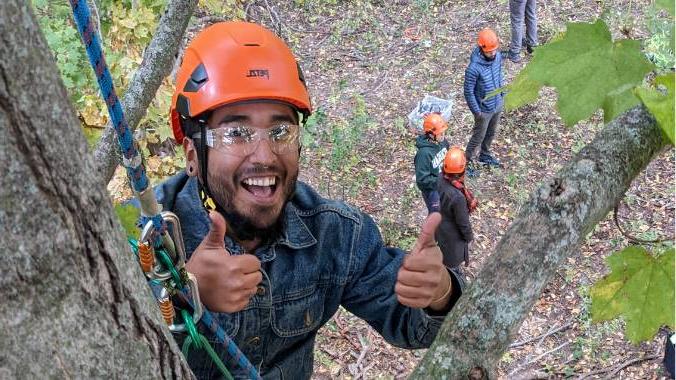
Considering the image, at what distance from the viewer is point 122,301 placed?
74 centimetres

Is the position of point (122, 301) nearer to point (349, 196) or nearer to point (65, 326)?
point (65, 326)

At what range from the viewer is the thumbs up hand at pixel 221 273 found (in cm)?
151

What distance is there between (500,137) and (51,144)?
8.00 m

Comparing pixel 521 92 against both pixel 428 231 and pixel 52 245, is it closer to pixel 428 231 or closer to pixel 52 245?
pixel 428 231

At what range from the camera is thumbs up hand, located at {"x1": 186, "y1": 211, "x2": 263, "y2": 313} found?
1.51 m

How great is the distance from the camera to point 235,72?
85.4 inches

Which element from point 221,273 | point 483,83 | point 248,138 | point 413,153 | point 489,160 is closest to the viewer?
point 221,273

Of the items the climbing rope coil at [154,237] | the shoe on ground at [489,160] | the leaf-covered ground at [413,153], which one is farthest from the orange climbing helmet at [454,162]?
the climbing rope coil at [154,237]

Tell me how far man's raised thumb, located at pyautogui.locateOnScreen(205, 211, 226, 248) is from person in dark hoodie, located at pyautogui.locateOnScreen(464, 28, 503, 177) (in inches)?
208

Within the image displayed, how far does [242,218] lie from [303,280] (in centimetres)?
33

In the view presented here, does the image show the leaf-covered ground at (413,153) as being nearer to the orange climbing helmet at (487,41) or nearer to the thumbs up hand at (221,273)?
the orange climbing helmet at (487,41)

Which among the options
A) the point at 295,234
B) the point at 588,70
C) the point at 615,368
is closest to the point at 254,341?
the point at 295,234

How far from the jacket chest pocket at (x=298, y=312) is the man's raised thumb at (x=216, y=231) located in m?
0.74

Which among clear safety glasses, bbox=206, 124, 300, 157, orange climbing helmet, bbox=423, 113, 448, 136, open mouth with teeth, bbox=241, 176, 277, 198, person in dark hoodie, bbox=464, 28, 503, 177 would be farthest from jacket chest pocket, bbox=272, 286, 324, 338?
person in dark hoodie, bbox=464, 28, 503, 177
